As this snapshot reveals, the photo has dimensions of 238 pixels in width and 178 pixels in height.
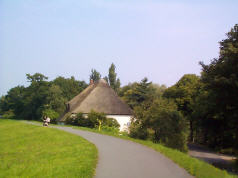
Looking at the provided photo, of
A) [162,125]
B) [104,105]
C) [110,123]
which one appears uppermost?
[104,105]

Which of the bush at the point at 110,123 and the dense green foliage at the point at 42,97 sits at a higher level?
the dense green foliage at the point at 42,97

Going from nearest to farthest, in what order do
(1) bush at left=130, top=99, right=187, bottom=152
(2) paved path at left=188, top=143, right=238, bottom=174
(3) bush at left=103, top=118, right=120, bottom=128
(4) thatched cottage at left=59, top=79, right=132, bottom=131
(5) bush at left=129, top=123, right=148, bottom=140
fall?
(1) bush at left=130, top=99, right=187, bottom=152, (2) paved path at left=188, top=143, right=238, bottom=174, (5) bush at left=129, top=123, right=148, bottom=140, (3) bush at left=103, top=118, right=120, bottom=128, (4) thatched cottage at left=59, top=79, right=132, bottom=131

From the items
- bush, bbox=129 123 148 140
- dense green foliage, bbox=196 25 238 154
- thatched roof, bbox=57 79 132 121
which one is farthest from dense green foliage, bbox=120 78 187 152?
thatched roof, bbox=57 79 132 121

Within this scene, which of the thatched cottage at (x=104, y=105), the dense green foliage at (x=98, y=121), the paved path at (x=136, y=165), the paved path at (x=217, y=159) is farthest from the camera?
the thatched cottage at (x=104, y=105)

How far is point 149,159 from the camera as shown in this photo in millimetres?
10672

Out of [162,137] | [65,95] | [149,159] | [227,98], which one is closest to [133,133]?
[162,137]

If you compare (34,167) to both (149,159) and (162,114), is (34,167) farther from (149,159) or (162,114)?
(162,114)

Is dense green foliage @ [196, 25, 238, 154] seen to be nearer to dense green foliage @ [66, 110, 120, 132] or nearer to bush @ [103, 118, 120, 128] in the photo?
dense green foliage @ [66, 110, 120, 132]

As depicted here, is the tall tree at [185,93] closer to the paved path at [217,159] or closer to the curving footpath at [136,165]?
the paved path at [217,159]

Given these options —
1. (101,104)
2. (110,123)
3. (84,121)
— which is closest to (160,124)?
(110,123)

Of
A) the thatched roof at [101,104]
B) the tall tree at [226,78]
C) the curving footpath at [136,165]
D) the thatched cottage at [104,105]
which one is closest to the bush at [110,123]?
the thatched cottage at [104,105]

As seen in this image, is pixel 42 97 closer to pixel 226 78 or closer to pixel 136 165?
pixel 226 78

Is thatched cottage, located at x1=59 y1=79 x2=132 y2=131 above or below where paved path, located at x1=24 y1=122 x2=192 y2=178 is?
above

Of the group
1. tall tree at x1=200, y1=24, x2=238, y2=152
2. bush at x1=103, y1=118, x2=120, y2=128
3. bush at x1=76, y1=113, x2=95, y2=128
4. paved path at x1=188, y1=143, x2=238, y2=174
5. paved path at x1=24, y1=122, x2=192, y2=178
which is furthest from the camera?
bush at x1=76, y1=113, x2=95, y2=128
